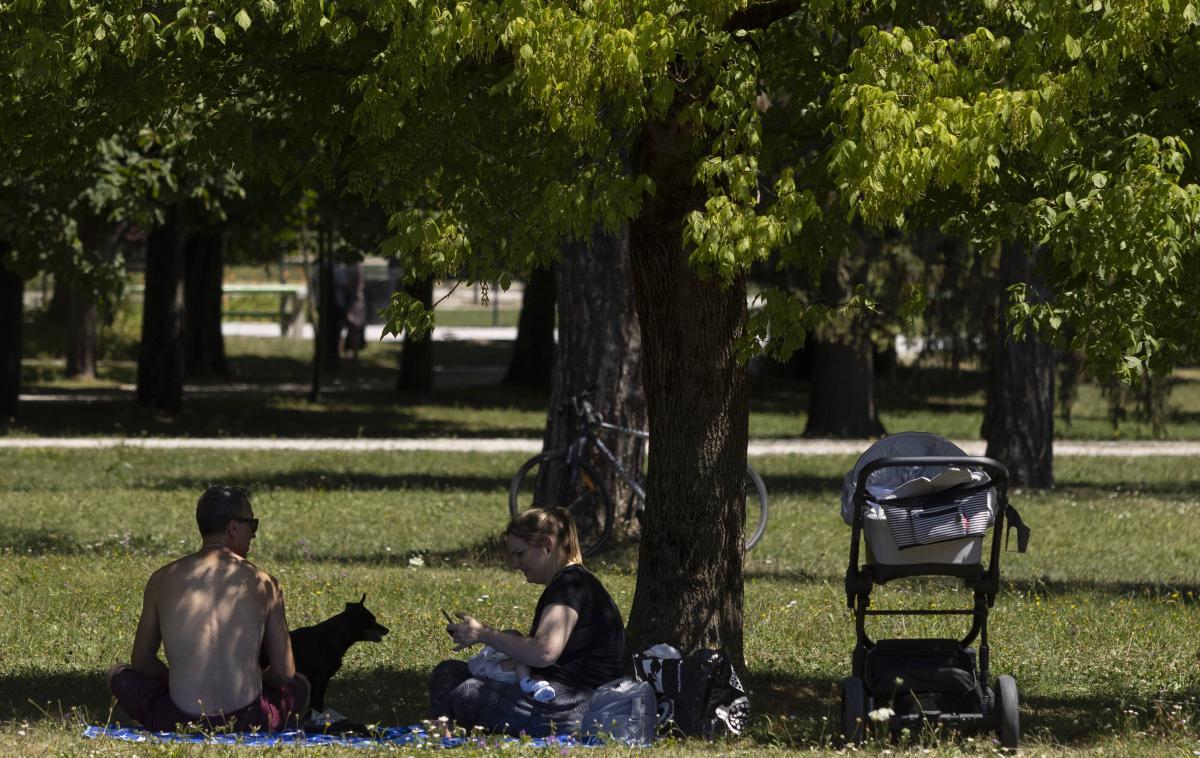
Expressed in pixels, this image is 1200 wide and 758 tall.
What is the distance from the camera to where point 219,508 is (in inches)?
261

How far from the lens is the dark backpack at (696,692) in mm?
7086

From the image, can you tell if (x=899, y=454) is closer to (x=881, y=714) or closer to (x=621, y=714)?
(x=881, y=714)

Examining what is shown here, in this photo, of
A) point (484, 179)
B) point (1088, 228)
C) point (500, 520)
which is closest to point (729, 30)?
point (484, 179)

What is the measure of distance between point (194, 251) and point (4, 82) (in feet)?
85.1

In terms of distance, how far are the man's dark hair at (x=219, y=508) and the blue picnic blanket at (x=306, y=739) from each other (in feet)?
2.45

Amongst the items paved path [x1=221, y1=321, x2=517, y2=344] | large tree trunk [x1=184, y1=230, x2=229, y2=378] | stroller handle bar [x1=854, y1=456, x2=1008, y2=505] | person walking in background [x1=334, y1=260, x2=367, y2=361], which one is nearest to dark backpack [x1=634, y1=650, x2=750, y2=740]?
stroller handle bar [x1=854, y1=456, x2=1008, y2=505]

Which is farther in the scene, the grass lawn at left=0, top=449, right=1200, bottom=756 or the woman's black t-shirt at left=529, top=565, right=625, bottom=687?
the grass lawn at left=0, top=449, right=1200, bottom=756

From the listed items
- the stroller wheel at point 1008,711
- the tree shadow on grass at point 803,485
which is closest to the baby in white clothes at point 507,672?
the stroller wheel at point 1008,711

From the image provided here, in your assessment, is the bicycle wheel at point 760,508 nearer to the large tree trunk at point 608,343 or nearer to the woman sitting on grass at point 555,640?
the large tree trunk at point 608,343

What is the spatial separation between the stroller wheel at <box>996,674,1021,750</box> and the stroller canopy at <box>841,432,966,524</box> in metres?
0.83

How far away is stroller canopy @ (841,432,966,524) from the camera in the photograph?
22.8 ft

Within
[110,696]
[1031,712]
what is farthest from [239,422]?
[1031,712]

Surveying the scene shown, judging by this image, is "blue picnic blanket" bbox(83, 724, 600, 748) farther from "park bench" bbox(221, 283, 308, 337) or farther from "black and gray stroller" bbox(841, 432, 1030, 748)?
"park bench" bbox(221, 283, 308, 337)

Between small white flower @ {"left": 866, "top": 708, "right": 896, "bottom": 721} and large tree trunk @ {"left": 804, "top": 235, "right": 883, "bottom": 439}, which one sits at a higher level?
large tree trunk @ {"left": 804, "top": 235, "right": 883, "bottom": 439}
